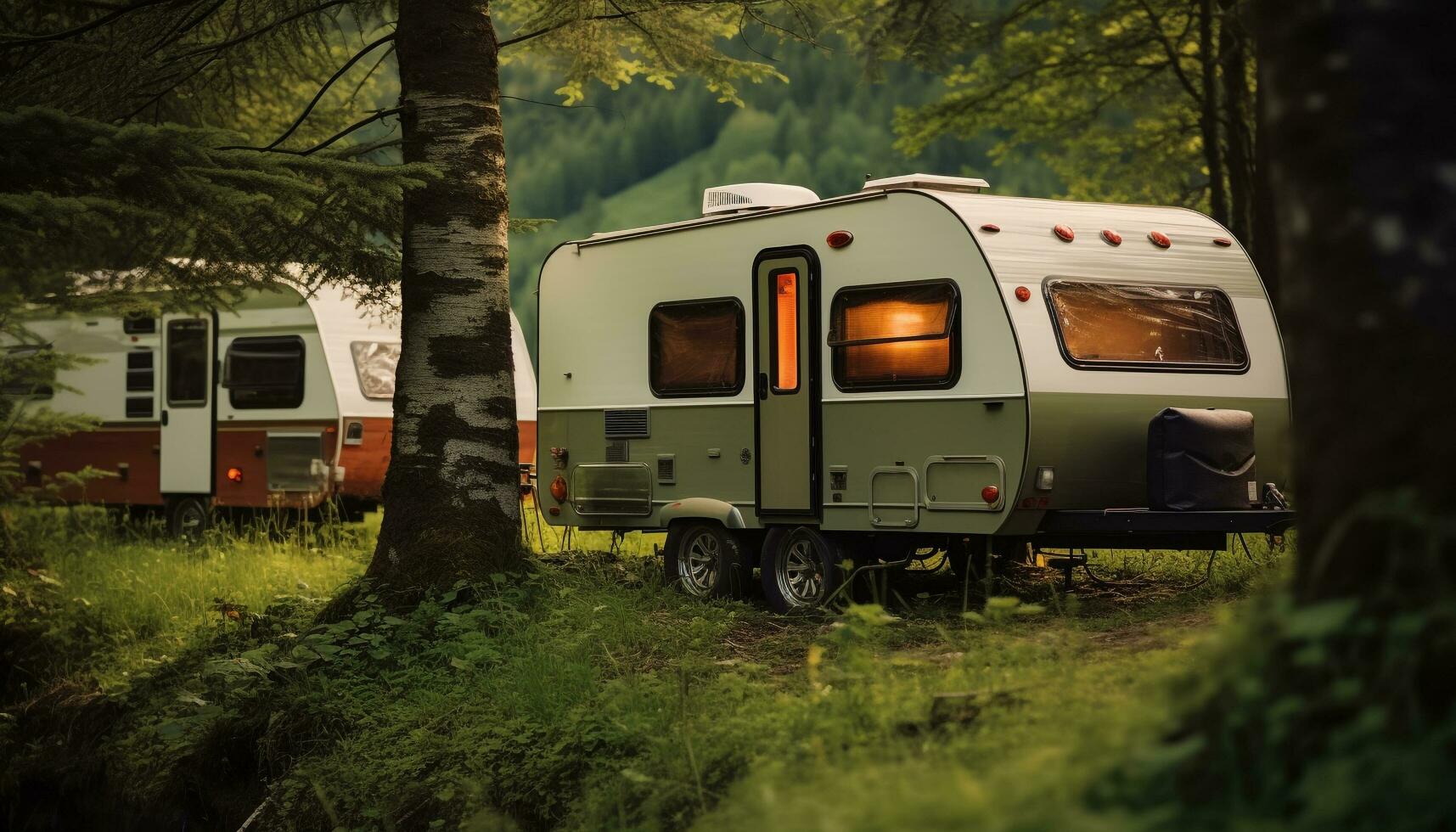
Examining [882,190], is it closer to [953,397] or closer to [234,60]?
[953,397]

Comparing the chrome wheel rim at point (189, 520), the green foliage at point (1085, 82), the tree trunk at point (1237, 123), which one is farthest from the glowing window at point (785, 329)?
the chrome wheel rim at point (189, 520)

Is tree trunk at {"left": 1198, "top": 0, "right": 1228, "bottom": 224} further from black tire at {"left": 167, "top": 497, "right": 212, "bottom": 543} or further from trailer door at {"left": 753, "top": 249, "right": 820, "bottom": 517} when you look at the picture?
black tire at {"left": 167, "top": 497, "right": 212, "bottom": 543}

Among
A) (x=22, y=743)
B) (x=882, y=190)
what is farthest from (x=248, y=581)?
(x=882, y=190)

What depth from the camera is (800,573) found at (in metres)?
11.4

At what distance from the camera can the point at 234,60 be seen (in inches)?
479

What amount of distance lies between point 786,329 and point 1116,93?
1307 centimetres

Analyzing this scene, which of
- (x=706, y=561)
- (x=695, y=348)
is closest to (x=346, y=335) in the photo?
(x=695, y=348)

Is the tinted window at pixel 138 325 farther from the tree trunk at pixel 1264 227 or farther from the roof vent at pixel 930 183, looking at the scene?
the tree trunk at pixel 1264 227

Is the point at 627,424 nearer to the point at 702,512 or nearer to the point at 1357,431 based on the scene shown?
the point at 702,512

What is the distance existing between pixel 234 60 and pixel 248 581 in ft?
13.9

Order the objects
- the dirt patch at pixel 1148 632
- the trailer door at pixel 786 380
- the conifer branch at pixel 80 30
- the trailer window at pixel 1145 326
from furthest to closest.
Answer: the trailer door at pixel 786 380 → the trailer window at pixel 1145 326 → the conifer branch at pixel 80 30 → the dirt patch at pixel 1148 632

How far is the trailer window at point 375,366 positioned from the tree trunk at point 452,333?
6.39m

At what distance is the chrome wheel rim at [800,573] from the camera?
1127cm

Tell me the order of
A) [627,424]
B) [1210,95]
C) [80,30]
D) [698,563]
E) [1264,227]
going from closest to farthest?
[80,30]
[698,563]
[627,424]
[1264,227]
[1210,95]
